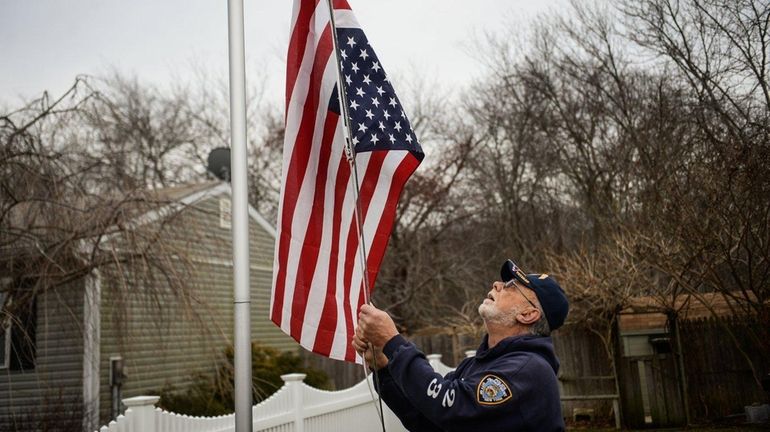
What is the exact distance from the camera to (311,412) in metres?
7.84

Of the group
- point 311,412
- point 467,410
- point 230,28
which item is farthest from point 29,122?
point 467,410

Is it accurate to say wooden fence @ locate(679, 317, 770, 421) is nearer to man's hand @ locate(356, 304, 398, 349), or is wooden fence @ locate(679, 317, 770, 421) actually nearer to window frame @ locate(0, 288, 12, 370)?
man's hand @ locate(356, 304, 398, 349)

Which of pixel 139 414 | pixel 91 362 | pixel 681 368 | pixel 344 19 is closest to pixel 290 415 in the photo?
pixel 139 414

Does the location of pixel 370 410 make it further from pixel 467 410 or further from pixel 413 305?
pixel 413 305

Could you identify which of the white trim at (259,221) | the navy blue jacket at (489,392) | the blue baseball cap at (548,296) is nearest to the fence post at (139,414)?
the navy blue jacket at (489,392)

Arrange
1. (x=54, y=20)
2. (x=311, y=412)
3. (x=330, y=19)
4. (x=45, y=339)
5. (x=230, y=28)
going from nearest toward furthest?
(x=330, y=19), (x=230, y=28), (x=311, y=412), (x=54, y=20), (x=45, y=339)

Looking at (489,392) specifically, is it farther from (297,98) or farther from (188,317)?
(188,317)

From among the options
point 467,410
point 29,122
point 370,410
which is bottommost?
point 370,410

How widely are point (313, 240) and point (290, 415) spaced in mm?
4336

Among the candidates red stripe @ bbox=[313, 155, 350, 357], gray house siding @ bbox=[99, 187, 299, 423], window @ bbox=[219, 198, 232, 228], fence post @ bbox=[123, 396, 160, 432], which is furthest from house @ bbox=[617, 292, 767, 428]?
window @ bbox=[219, 198, 232, 228]

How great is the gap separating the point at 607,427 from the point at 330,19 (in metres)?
9.97

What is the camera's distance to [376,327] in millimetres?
2713

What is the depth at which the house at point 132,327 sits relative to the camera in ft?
28.7

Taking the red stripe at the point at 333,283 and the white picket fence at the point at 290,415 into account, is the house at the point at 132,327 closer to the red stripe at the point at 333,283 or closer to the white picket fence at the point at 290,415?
the white picket fence at the point at 290,415
